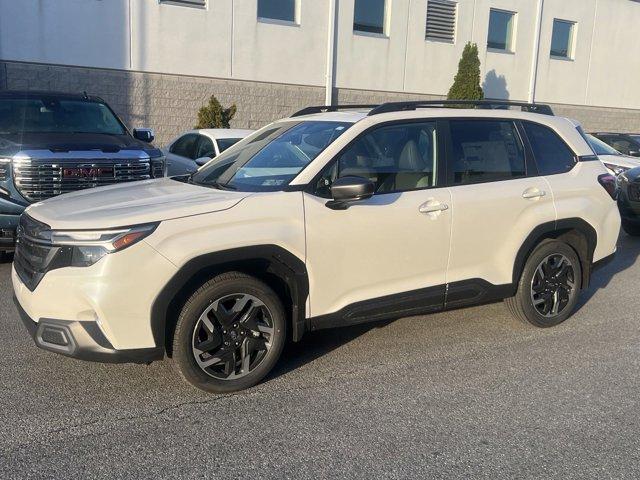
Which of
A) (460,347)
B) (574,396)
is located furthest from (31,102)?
(574,396)

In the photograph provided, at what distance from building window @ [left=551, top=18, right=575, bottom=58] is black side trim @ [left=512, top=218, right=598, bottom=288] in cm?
Answer: 1944

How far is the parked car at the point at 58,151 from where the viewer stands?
6.58 meters

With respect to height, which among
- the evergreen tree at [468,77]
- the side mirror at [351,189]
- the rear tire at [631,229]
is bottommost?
the rear tire at [631,229]

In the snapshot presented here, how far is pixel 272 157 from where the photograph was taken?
472 cm

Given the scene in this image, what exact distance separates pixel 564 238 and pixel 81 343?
4027mm

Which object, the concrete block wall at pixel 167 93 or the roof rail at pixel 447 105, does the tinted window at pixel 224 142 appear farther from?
the concrete block wall at pixel 167 93

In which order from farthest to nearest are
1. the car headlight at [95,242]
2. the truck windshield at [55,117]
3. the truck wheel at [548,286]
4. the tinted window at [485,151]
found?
the truck windshield at [55,117] < the truck wheel at [548,286] < the tinted window at [485,151] < the car headlight at [95,242]

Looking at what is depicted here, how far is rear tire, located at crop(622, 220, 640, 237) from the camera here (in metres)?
9.80

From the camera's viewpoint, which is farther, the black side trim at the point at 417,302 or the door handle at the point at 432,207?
the door handle at the point at 432,207

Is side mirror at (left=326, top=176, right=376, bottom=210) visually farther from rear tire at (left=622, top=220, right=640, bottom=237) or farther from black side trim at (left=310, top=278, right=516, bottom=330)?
rear tire at (left=622, top=220, right=640, bottom=237)

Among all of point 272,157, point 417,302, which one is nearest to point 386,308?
point 417,302

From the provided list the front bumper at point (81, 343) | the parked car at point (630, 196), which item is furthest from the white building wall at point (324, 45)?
the front bumper at point (81, 343)

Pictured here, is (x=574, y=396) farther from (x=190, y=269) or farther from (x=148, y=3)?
(x=148, y=3)

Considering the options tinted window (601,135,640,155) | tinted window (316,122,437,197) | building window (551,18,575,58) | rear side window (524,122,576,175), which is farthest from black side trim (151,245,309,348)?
building window (551,18,575,58)
